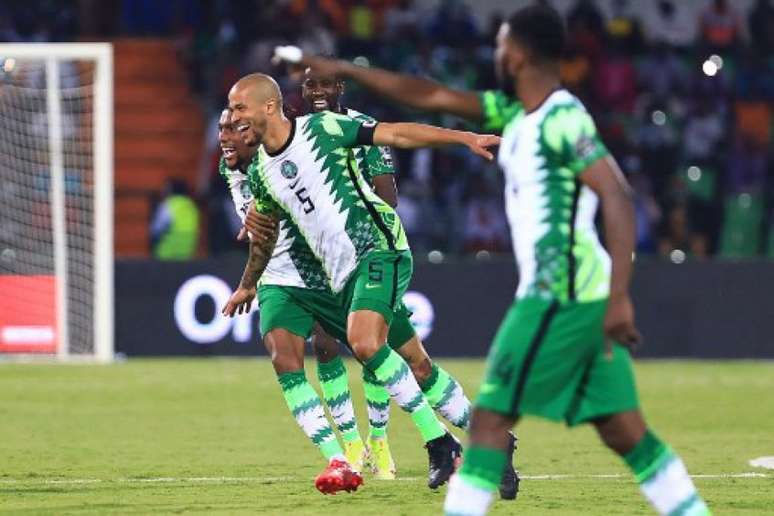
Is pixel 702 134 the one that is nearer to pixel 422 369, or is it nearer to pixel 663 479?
pixel 422 369

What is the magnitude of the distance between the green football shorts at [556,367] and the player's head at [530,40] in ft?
2.77

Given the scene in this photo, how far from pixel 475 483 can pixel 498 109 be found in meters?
1.35

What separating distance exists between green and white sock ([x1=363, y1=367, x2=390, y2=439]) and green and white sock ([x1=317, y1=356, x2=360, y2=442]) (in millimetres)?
118

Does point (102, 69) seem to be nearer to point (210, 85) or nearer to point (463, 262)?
point (463, 262)

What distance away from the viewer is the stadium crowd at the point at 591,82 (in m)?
22.7

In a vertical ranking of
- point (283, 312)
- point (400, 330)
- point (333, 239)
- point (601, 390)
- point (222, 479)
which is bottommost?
point (222, 479)

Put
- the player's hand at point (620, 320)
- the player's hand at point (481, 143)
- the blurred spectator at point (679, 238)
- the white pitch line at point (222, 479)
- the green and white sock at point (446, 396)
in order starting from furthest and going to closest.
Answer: the blurred spectator at point (679, 238) → the white pitch line at point (222, 479) → the green and white sock at point (446, 396) → the player's hand at point (481, 143) → the player's hand at point (620, 320)

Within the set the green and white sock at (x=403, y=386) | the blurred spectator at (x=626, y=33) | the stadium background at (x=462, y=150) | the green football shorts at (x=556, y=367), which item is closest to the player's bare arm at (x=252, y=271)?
the green and white sock at (x=403, y=386)

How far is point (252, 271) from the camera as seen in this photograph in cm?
951

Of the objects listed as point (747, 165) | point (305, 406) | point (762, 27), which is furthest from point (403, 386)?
point (762, 27)

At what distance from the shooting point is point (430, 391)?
9914 mm

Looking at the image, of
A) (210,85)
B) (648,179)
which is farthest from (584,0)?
(210,85)

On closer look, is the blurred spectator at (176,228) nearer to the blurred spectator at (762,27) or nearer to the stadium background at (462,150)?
the stadium background at (462,150)

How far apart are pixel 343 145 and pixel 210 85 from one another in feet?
54.4
